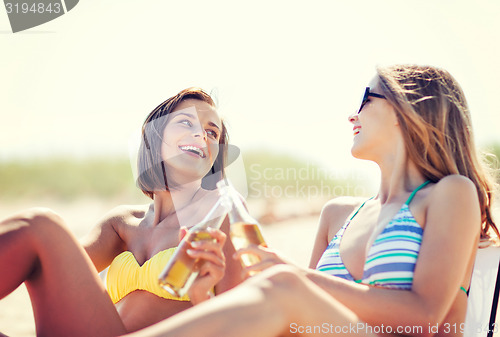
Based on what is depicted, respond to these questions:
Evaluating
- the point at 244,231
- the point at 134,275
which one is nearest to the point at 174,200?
the point at 134,275

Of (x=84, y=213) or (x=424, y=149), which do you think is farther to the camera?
(x=84, y=213)

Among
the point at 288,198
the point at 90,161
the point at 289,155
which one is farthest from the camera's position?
the point at 90,161

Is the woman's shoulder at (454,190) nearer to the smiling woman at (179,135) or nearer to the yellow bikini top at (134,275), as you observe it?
the yellow bikini top at (134,275)

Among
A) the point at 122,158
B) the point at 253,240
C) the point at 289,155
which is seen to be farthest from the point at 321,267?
Answer: the point at 122,158

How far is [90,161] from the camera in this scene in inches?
744

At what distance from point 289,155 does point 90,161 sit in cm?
743

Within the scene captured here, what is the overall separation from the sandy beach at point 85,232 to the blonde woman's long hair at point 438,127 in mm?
741

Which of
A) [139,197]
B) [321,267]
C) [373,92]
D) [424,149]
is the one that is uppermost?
[373,92]

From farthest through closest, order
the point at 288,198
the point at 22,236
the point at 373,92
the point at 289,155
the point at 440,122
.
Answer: the point at 289,155 < the point at 288,198 < the point at 373,92 < the point at 440,122 < the point at 22,236

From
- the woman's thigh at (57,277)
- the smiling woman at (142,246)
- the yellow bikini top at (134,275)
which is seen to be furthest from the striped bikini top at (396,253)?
the woman's thigh at (57,277)

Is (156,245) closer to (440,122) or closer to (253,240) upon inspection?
(253,240)

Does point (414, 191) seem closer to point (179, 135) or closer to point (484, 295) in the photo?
point (484, 295)

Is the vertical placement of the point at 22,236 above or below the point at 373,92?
below

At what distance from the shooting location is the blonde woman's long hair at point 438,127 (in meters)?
2.17
